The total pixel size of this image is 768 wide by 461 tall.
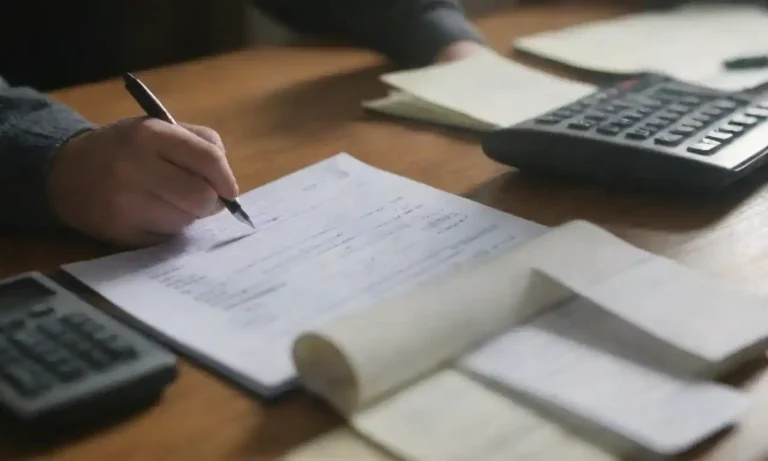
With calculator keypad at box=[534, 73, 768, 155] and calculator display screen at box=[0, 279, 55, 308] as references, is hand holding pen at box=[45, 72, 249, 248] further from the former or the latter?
calculator keypad at box=[534, 73, 768, 155]

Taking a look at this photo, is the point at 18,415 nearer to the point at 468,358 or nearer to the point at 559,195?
the point at 468,358

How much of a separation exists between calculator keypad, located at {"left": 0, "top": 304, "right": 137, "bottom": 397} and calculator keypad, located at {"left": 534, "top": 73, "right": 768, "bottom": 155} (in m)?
0.37

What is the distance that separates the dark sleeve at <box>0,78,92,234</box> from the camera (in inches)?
24.1

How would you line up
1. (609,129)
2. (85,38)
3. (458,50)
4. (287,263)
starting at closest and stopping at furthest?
(287,263) → (609,129) → (458,50) → (85,38)

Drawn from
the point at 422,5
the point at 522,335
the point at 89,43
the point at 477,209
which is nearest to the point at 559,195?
the point at 477,209

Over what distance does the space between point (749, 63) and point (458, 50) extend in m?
0.29

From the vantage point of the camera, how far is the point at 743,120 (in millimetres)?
677

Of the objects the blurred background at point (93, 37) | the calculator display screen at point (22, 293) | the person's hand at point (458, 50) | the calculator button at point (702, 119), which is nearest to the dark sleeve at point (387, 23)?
the person's hand at point (458, 50)

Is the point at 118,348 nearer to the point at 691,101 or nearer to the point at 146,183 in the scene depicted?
the point at 146,183

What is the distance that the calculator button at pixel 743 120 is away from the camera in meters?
0.67

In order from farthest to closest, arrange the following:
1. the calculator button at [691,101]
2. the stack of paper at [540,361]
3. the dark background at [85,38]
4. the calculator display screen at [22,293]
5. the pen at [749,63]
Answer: the dark background at [85,38], the pen at [749,63], the calculator button at [691,101], the calculator display screen at [22,293], the stack of paper at [540,361]

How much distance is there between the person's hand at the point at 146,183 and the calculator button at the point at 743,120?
1.20ft

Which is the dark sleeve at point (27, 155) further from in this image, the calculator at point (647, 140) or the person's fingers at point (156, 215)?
the calculator at point (647, 140)

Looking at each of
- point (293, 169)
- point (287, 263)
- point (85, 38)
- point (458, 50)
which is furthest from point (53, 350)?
point (85, 38)
